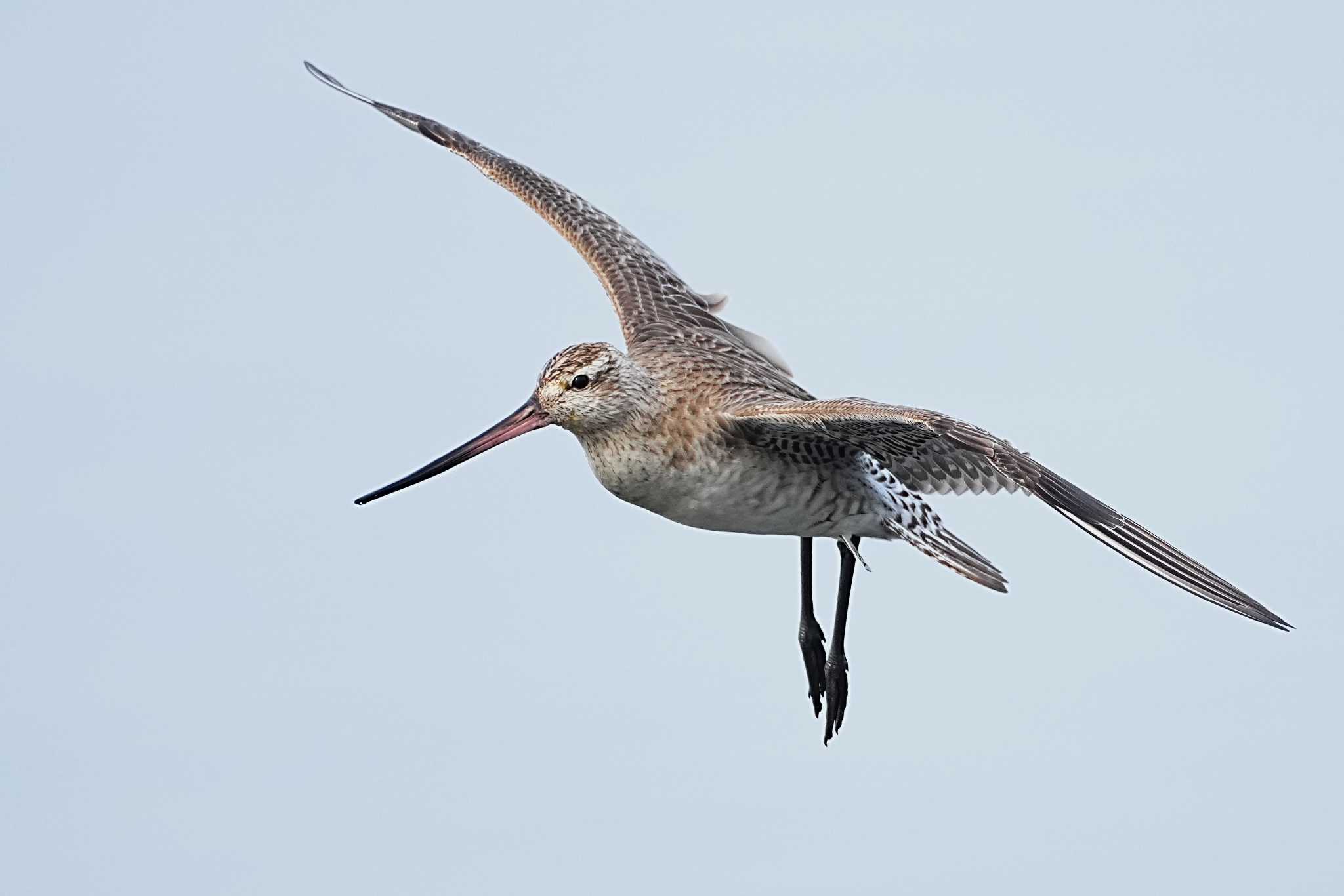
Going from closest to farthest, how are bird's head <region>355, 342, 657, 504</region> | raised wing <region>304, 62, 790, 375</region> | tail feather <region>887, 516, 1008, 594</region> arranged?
1. tail feather <region>887, 516, 1008, 594</region>
2. bird's head <region>355, 342, 657, 504</region>
3. raised wing <region>304, 62, 790, 375</region>

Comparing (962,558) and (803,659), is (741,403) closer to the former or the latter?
(962,558)

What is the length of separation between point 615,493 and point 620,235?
4.43 m

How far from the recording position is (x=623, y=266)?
19469 mm

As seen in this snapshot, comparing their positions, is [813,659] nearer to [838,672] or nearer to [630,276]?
[838,672]

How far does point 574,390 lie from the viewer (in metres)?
16.0

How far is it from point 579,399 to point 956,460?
2499 mm

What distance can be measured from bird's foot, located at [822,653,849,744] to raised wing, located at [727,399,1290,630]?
2685 millimetres

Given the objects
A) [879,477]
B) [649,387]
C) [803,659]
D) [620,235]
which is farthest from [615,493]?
[620,235]

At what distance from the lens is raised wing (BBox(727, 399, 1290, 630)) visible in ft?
47.5

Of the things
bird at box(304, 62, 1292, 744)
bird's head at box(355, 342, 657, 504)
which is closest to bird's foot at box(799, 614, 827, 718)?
bird at box(304, 62, 1292, 744)

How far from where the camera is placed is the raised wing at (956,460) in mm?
14492

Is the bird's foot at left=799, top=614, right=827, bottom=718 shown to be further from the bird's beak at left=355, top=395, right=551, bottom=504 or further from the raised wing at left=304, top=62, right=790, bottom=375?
the bird's beak at left=355, top=395, right=551, bottom=504

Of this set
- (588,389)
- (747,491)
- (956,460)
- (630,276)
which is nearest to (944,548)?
(956,460)

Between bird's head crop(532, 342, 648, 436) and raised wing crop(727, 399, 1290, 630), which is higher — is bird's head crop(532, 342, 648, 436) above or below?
above
